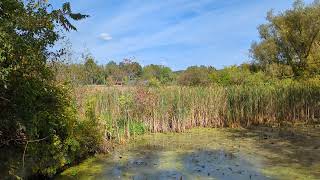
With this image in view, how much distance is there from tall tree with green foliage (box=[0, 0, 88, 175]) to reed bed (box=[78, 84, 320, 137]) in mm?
4347

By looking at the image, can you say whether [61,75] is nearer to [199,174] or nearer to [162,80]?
[199,174]

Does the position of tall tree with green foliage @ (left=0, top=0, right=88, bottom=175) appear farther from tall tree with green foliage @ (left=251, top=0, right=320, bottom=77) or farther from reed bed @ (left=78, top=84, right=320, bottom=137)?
tall tree with green foliage @ (left=251, top=0, right=320, bottom=77)

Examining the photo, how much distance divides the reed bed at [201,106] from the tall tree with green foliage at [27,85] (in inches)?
171

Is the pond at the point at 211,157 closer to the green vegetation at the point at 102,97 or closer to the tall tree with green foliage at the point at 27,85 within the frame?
the green vegetation at the point at 102,97

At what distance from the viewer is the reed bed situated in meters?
13.0

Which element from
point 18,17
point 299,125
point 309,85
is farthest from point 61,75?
point 309,85

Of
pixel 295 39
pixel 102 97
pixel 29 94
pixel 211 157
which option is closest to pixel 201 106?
pixel 102 97

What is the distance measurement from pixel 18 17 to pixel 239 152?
705 centimetres

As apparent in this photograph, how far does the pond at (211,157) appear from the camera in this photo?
854 cm

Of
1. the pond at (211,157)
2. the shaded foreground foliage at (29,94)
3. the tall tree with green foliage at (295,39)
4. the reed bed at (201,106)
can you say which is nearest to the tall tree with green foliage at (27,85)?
the shaded foreground foliage at (29,94)

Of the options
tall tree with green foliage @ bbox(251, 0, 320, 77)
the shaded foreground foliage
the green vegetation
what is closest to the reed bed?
the green vegetation

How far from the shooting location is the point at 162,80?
17.2m

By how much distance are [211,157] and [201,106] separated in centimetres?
501

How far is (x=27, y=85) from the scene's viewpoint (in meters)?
5.81
